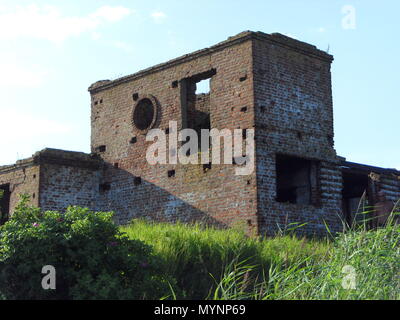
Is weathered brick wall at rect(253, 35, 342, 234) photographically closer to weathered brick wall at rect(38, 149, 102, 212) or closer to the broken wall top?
the broken wall top

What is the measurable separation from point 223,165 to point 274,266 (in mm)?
4285

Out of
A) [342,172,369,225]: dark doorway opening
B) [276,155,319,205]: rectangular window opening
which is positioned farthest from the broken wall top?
[342,172,369,225]: dark doorway opening

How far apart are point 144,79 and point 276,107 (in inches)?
161

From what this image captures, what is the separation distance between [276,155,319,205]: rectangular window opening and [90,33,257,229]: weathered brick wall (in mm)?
1420

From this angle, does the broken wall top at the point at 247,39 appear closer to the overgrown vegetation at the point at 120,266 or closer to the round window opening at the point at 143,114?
the round window opening at the point at 143,114

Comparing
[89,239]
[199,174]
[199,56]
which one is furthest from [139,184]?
[89,239]

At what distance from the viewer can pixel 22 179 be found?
17000 millimetres

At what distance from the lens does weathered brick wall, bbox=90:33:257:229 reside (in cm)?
1427

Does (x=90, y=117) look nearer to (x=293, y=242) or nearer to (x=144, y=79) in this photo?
(x=144, y=79)

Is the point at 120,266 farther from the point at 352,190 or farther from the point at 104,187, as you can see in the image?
the point at 352,190

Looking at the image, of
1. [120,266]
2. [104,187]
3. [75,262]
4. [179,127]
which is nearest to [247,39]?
[179,127]

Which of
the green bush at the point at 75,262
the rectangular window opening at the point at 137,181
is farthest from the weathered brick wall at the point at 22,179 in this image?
the green bush at the point at 75,262

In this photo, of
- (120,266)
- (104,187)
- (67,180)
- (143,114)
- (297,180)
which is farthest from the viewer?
(104,187)

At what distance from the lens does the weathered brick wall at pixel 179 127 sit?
46.8 feet
